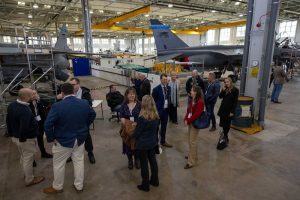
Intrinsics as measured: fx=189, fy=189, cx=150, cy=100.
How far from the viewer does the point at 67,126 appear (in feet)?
8.49

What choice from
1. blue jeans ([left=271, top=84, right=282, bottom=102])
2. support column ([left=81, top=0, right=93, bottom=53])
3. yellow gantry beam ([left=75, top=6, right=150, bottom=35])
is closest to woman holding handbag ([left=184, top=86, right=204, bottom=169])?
blue jeans ([left=271, top=84, right=282, bottom=102])

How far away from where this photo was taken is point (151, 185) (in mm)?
3131

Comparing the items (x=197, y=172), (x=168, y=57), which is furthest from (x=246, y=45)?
(x=168, y=57)

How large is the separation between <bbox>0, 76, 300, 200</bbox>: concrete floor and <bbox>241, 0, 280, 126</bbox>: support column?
3.51ft

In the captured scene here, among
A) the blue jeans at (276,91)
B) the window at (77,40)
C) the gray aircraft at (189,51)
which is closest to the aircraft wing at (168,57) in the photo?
the gray aircraft at (189,51)

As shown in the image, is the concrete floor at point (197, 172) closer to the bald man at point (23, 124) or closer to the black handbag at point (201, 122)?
the bald man at point (23, 124)

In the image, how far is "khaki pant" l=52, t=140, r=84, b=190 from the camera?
8.76 ft

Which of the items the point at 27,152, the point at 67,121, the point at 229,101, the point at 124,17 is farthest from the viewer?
the point at 124,17

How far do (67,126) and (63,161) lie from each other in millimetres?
582

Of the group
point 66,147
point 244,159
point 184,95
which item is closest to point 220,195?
point 244,159

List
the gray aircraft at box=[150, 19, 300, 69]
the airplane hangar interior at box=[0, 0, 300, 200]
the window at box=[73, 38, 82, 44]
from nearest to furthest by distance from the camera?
the airplane hangar interior at box=[0, 0, 300, 200]
the gray aircraft at box=[150, 19, 300, 69]
the window at box=[73, 38, 82, 44]

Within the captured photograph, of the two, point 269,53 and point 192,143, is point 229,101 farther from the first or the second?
point 269,53

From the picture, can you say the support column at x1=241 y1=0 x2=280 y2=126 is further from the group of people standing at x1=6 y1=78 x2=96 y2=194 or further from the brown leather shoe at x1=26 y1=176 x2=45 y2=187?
the brown leather shoe at x1=26 y1=176 x2=45 y2=187

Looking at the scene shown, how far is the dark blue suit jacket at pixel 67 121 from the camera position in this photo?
2.50m
